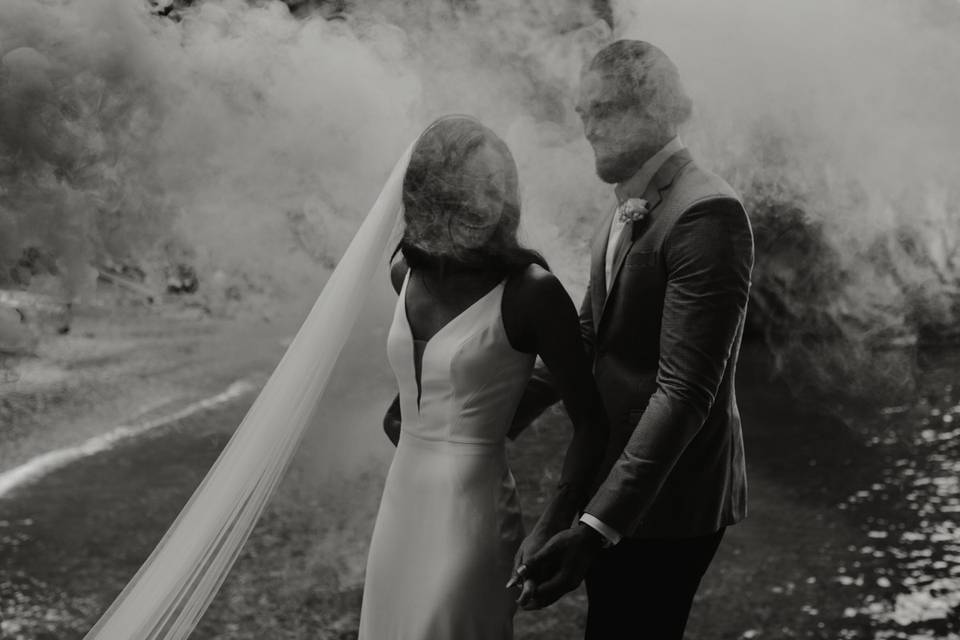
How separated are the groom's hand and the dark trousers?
255 millimetres

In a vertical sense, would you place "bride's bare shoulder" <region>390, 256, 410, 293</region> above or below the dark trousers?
above

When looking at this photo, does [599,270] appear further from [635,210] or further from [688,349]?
[688,349]

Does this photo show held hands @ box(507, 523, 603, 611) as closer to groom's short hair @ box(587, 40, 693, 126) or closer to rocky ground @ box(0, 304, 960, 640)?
groom's short hair @ box(587, 40, 693, 126)

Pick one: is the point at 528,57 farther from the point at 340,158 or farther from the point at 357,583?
the point at 357,583

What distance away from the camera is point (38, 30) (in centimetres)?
246

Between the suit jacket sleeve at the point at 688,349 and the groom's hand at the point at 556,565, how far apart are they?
57mm

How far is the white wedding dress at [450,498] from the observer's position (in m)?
1.85

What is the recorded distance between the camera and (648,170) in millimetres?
1838

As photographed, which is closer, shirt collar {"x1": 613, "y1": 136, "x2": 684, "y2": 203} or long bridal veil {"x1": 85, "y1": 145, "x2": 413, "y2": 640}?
shirt collar {"x1": 613, "y1": 136, "x2": 684, "y2": 203}

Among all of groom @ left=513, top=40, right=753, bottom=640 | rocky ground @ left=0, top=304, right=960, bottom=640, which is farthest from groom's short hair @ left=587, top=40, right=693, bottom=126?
rocky ground @ left=0, top=304, right=960, bottom=640

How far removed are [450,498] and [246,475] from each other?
0.45 m

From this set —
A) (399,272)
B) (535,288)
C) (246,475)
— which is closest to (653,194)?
(535,288)

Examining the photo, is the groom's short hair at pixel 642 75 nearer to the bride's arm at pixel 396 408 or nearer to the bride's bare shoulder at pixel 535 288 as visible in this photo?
the bride's bare shoulder at pixel 535 288

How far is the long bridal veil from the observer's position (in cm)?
196
